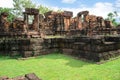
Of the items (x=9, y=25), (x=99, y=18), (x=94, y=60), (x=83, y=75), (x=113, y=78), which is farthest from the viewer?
(x=99, y=18)

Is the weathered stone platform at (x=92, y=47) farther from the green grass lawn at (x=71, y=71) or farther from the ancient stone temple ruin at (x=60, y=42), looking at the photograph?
the green grass lawn at (x=71, y=71)

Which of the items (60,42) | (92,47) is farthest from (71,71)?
(60,42)

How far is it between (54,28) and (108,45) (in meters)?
10.1

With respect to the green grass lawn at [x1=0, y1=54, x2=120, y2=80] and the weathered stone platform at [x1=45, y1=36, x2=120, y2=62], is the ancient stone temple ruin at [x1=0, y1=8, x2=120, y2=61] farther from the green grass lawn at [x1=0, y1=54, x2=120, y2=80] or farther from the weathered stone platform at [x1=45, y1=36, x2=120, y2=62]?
the green grass lawn at [x1=0, y1=54, x2=120, y2=80]

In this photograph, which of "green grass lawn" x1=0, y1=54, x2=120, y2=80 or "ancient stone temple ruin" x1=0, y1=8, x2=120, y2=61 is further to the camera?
"ancient stone temple ruin" x1=0, y1=8, x2=120, y2=61

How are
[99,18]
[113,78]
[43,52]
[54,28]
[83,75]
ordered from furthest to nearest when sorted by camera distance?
[99,18], [54,28], [43,52], [83,75], [113,78]

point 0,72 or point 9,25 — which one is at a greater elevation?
point 9,25

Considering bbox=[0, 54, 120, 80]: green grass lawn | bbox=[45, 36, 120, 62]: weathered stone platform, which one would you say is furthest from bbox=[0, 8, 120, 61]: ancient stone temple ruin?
bbox=[0, 54, 120, 80]: green grass lawn

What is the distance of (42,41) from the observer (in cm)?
1038

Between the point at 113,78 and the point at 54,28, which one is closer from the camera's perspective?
the point at 113,78

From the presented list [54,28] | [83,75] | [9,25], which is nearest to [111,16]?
[54,28]

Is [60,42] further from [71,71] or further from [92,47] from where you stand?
[71,71]

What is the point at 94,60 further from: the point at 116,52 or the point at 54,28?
the point at 54,28

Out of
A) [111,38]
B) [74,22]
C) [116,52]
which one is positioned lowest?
[116,52]
